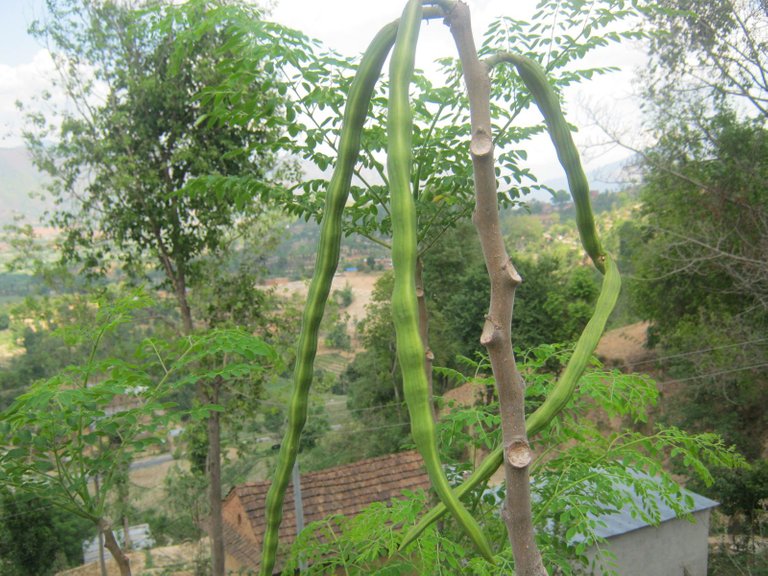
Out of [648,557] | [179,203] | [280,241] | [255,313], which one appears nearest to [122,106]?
[179,203]

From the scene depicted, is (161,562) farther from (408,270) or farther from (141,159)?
(408,270)

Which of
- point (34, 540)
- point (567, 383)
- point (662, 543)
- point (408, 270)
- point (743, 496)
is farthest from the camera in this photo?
point (34, 540)

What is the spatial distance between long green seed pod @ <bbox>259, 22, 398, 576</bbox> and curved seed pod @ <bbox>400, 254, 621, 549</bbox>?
0.67ft

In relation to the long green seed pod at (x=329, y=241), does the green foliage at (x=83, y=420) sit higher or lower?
lower

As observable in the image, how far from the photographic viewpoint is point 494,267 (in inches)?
30.0

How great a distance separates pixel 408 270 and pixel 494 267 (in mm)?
207

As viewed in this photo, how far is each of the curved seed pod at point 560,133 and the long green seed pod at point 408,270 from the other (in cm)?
18

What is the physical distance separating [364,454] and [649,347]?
768cm

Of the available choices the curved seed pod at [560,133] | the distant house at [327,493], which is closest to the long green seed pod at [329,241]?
the curved seed pod at [560,133]

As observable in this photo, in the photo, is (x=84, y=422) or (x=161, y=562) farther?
(x=161, y=562)

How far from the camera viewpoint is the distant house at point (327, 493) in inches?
314

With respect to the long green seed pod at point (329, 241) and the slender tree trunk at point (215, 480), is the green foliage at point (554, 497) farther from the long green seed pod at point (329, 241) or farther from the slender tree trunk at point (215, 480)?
the slender tree trunk at point (215, 480)

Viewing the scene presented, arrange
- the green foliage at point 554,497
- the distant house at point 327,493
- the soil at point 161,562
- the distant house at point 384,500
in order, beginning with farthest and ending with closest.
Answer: the soil at point 161,562 → the distant house at point 327,493 → the distant house at point 384,500 → the green foliage at point 554,497

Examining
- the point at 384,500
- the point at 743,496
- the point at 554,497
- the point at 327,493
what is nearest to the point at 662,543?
the point at 743,496
